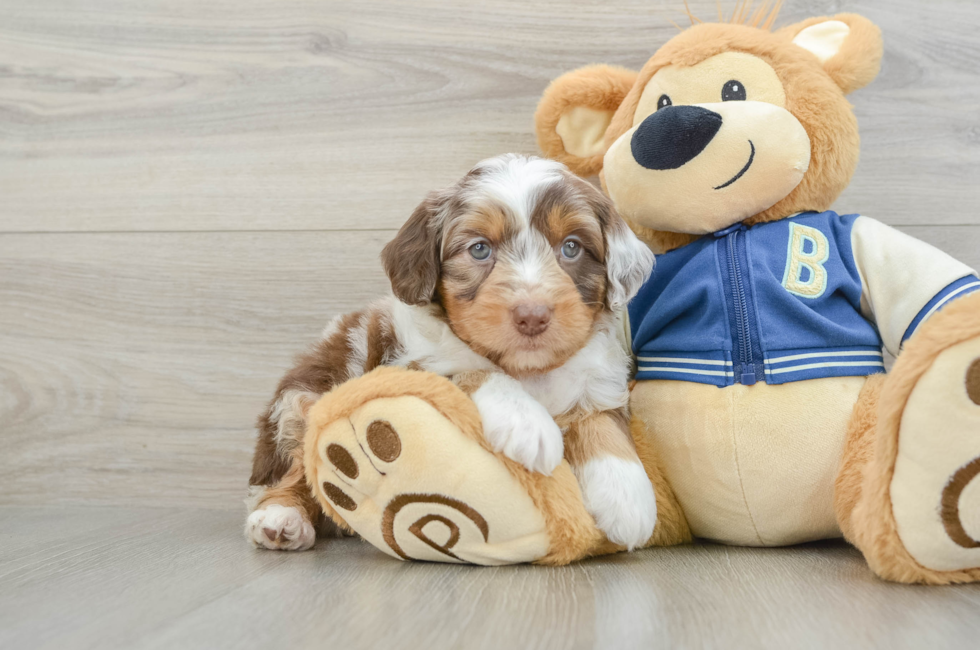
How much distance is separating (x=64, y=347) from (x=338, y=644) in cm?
172

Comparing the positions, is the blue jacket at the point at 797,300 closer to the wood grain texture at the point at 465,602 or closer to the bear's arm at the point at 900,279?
the bear's arm at the point at 900,279

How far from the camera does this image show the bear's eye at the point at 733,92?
5.16 feet

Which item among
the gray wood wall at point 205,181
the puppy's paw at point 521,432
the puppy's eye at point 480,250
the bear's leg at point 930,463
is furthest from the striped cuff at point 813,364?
the gray wood wall at point 205,181

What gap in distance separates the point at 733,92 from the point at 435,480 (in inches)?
39.8

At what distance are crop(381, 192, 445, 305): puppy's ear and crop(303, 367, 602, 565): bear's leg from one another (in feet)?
0.58

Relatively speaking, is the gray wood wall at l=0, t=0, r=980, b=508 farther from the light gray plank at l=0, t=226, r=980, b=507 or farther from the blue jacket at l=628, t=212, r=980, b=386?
the blue jacket at l=628, t=212, r=980, b=386

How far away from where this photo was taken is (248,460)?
2.23 m

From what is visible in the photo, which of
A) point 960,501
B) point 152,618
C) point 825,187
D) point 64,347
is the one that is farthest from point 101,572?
point 825,187

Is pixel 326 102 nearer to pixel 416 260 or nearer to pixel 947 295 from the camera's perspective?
pixel 416 260

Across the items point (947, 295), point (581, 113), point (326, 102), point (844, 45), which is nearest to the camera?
point (947, 295)

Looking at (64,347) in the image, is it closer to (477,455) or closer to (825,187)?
(477,455)

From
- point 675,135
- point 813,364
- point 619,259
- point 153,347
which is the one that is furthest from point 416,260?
point 153,347

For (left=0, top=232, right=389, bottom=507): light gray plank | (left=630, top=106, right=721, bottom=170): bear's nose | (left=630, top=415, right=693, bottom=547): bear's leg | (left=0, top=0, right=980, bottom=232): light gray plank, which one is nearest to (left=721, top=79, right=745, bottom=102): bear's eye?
(left=630, top=106, right=721, bottom=170): bear's nose

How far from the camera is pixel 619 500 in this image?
1360mm
